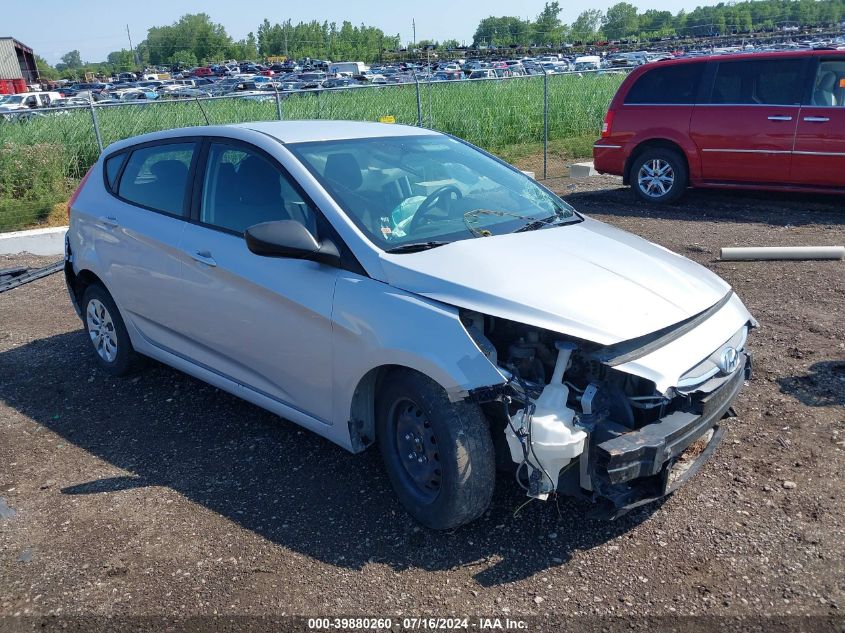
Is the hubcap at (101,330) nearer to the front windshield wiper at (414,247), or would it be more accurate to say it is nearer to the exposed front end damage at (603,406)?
the front windshield wiper at (414,247)

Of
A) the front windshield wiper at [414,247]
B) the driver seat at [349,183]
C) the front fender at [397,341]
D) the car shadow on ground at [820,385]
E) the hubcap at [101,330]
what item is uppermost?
the driver seat at [349,183]

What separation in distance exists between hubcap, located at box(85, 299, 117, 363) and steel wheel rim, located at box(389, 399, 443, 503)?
2826mm

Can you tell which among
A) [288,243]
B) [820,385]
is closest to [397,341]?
[288,243]

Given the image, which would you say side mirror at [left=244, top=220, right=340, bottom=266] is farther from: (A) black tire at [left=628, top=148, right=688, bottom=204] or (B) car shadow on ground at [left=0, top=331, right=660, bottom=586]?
(A) black tire at [left=628, top=148, right=688, bottom=204]

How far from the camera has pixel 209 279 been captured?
170 inches

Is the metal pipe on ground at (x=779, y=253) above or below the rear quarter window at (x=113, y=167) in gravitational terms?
below

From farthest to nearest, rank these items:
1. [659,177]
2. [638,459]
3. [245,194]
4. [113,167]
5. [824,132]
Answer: [659,177]
[824,132]
[113,167]
[245,194]
[638,459]

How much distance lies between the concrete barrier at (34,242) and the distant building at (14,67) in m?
46.5

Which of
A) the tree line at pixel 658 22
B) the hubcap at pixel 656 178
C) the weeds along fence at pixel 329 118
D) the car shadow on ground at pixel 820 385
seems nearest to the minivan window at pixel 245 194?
the car shadow on ground at pixel 820 385

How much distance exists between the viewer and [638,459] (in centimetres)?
306

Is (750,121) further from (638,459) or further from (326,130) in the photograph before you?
(638,459)

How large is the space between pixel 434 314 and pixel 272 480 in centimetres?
145

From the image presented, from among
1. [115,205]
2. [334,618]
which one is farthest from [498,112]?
[334,618]

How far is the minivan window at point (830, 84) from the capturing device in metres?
9.34
